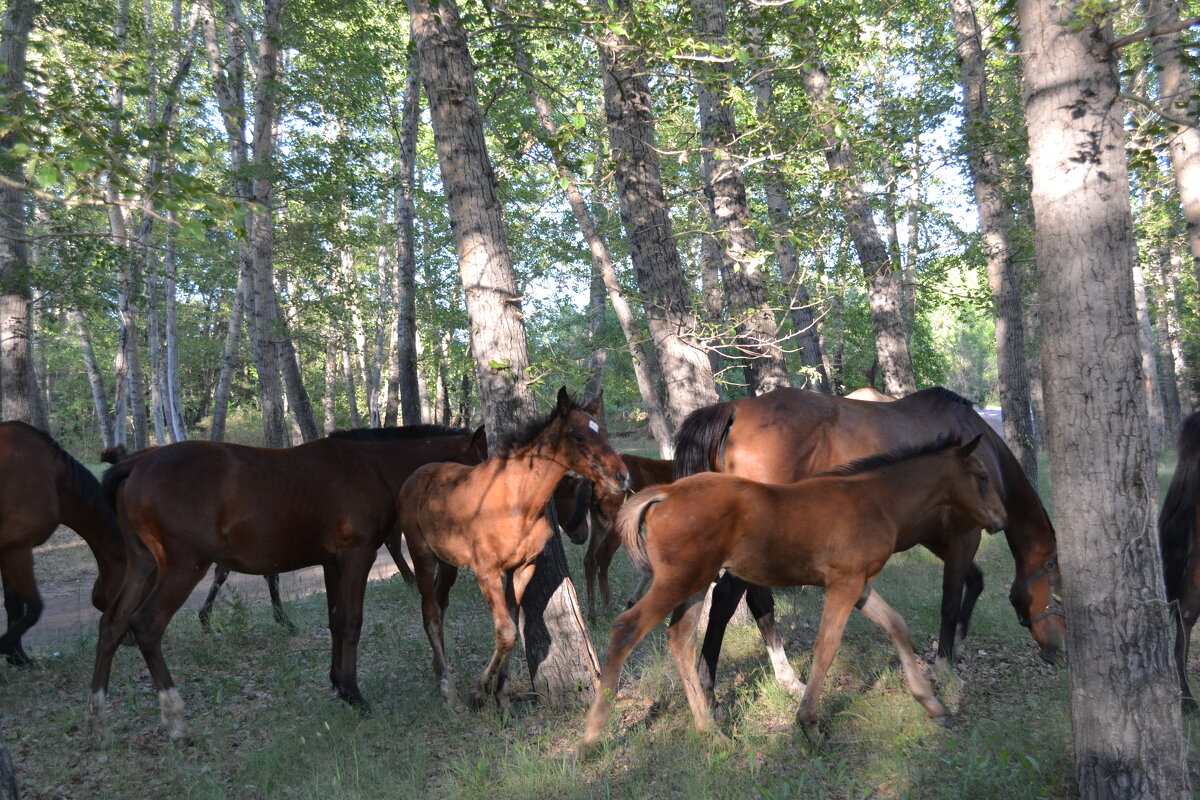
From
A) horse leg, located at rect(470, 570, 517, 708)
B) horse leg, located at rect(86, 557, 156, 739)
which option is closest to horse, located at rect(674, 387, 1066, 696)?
horse leg, located at rect(470, 570, 517, 708)

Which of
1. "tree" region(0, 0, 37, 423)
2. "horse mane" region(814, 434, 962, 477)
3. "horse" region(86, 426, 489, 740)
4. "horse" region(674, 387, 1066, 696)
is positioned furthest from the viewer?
"tree" region(0, 0, 37, 423)

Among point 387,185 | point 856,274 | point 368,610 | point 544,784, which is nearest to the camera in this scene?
point 544,784

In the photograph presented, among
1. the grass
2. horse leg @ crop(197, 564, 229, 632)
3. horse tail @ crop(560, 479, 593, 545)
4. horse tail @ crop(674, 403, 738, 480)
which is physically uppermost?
horse tail @ crop(674, 403, 738, 480)

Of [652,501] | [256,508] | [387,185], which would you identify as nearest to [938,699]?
[652,501]

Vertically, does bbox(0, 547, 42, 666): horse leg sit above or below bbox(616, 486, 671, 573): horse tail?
below

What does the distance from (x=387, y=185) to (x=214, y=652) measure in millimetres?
11807

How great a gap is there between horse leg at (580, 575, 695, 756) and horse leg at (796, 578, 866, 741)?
0.93m

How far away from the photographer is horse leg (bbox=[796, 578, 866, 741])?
16.5 ft

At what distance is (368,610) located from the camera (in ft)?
31.8

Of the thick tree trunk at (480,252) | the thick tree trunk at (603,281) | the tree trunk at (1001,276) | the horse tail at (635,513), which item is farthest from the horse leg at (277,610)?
the tree trunk at (1001,276)

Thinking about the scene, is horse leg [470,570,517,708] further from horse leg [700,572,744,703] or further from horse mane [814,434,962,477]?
horse mane [814,434,962,477]

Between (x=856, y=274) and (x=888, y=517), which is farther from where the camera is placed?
(x=856, y=274)

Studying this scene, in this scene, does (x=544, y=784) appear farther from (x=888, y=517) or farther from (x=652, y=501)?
(x=888, y=517)

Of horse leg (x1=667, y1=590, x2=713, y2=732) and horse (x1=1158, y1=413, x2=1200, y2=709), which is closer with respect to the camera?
horse leg (x1=667, y1=590, x2=713, y2=732)
